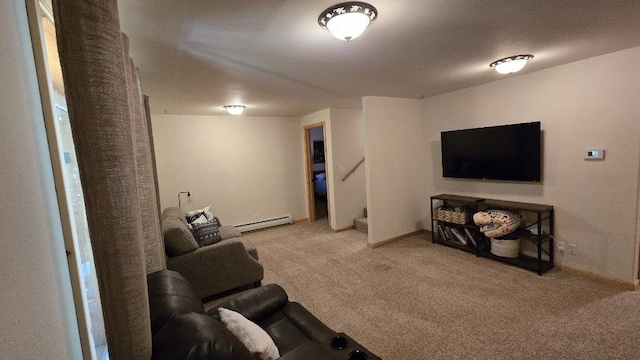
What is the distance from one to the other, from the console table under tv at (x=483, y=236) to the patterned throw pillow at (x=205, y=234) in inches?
119

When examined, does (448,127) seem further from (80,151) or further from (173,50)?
(80,151)

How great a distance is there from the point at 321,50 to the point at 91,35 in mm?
1583

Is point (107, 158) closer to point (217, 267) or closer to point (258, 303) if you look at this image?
point (258, 303)

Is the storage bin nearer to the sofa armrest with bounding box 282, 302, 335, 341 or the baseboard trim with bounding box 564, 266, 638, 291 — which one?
the baseboard trim with bounding box 564, 266, 638, 291

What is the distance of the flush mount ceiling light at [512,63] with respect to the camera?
2543 mm

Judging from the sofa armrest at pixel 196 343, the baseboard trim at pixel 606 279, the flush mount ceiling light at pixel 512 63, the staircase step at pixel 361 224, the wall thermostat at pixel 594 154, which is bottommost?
the baseboard trim at pixel 606 279

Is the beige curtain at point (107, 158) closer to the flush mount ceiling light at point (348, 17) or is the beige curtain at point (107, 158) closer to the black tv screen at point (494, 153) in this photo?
the flush mount ceiling light at point (348, 17)

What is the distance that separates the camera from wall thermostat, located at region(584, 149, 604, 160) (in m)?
2.74

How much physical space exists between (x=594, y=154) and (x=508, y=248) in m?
1.29

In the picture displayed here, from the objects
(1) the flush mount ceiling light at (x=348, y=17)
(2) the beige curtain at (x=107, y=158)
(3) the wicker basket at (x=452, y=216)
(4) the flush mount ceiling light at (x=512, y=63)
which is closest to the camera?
(2) the beige curtain at (x=107, y=158)

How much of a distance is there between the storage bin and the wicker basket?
0.46 m

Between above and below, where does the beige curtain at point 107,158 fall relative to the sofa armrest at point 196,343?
above

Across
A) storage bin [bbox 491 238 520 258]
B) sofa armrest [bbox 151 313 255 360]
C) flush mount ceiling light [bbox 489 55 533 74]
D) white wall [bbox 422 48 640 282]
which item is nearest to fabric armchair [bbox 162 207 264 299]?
sofa armrest [bbox 151 313 255 360]

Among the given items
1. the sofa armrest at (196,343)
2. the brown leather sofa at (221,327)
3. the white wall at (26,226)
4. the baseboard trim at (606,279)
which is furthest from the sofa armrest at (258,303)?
the baseboard trim at (606,279)
